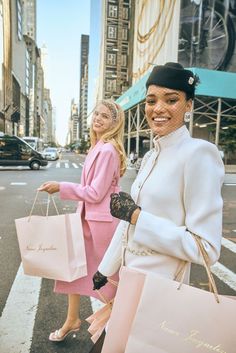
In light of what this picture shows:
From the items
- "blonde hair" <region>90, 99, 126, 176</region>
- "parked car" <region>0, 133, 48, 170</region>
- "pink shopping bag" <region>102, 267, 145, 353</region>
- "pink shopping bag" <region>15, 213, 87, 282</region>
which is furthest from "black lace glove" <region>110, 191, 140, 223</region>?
"parked car" <region>0, 133, 48, 170</region>

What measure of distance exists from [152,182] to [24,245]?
4.05ft

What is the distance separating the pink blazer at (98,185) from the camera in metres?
2.43

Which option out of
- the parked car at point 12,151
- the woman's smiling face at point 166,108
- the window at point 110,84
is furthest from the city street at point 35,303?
the window at point 110,84

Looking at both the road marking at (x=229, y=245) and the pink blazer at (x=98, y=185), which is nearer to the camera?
the pink blazer at (x=98, y=185)

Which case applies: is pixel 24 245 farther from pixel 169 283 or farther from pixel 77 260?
pixel 169 283

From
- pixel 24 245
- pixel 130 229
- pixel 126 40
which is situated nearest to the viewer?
pixel 130 229

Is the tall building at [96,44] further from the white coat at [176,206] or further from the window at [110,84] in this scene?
the white coat at [176,206]

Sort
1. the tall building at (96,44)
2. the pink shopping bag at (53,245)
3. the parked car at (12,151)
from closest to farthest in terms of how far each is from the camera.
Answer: the pink shopping bag at (53,245)
the parked car at (12,151)
the tall building at (96,44)

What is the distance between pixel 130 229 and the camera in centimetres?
161

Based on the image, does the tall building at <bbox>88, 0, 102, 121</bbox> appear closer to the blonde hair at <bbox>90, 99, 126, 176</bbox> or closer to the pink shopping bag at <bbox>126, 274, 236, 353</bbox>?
the blonde hair at <bbox>90, 99, 126, 176</bbox>

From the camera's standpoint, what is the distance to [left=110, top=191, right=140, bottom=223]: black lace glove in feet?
4.83

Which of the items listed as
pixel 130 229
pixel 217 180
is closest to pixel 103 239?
pixel 130 229

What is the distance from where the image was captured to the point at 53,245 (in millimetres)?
2301

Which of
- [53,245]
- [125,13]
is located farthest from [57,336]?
[125,13]
